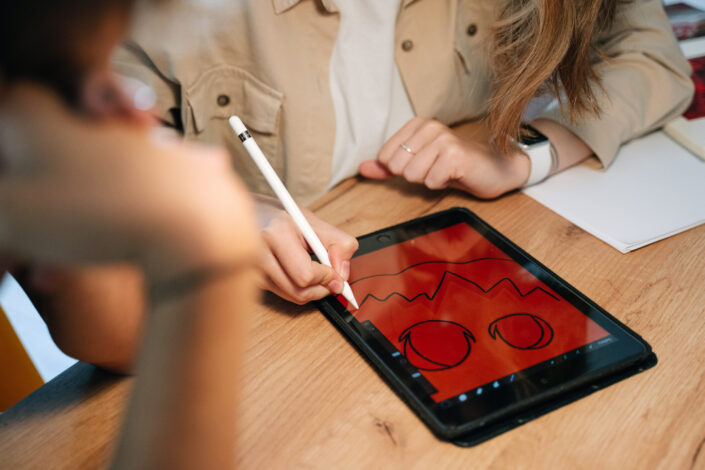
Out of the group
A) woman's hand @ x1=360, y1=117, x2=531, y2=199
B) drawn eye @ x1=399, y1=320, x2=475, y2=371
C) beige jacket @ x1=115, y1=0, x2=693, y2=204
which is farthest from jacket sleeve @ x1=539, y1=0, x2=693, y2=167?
drawn eye @ x1=399, y1=320, x2=475, y2=371

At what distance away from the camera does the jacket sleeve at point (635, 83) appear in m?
0.67

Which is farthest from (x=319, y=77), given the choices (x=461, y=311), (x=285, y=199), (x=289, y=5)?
(x=461, y=311)

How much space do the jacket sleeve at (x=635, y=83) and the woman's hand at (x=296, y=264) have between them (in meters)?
0.36

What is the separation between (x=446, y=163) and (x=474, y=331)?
224 mm

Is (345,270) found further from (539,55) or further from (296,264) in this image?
(539,55)

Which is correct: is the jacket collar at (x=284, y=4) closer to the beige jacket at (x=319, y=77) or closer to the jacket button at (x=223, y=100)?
the beige jacket at (x=319, y=77)

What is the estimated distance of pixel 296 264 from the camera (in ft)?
1.45

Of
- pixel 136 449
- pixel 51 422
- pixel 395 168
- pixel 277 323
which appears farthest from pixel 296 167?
pixel 136 449

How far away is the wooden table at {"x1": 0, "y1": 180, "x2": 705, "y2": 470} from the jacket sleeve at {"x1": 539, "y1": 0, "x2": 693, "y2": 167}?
23 cm

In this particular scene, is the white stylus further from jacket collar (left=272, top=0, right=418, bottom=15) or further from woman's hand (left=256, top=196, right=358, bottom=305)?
jacket collar (left=272, top=0, right=418, bottom=15)

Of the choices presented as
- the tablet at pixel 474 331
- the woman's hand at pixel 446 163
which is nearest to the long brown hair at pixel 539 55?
the woman's hand at pixel 446 163

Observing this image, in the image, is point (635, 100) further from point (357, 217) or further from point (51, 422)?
point (51, 422)

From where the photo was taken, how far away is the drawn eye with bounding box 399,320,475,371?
0.41 m

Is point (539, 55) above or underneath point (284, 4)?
underneath
